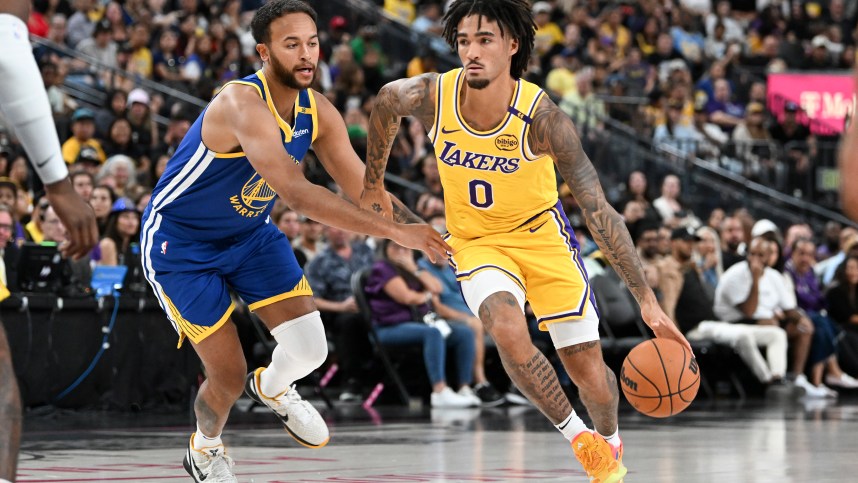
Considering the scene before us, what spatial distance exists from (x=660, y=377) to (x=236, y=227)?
211cm

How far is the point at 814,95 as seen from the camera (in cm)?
2397

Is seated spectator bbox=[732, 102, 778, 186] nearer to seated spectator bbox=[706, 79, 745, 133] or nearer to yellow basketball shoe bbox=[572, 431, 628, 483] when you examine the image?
seated spectator bbox=[706, 79, 745, 133]

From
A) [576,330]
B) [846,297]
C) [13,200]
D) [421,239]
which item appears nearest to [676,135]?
[846,297]

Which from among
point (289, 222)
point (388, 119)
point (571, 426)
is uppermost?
point (388, 119)

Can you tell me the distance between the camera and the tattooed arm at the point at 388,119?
6.88 metres

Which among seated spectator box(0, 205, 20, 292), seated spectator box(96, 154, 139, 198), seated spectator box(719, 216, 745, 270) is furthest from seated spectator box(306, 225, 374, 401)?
seated spectator box(719, 216, 745, 270)

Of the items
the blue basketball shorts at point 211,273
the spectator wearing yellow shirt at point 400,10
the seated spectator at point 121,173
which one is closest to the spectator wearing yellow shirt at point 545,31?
the spectator wearing yellow shirt at point 400,10

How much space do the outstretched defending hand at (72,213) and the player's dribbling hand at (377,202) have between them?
3.00m

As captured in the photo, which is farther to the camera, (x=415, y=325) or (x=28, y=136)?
(x=415, y=325)

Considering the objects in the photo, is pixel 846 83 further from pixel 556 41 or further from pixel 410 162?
pixel 410 162

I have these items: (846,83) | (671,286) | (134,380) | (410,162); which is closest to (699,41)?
(846,83)

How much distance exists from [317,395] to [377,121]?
681cm

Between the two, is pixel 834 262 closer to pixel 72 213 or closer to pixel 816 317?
pixel 816 317

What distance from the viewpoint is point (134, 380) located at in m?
11.9
